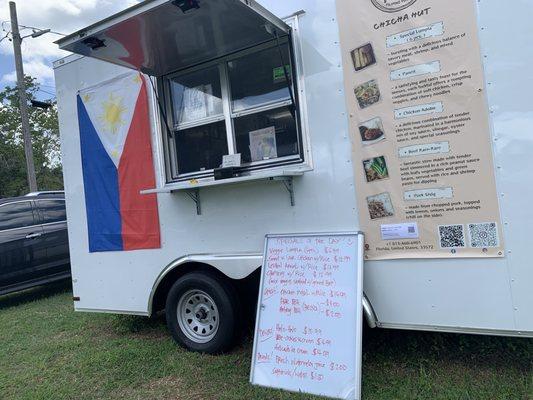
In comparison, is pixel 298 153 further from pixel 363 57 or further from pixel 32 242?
pixel 32 242

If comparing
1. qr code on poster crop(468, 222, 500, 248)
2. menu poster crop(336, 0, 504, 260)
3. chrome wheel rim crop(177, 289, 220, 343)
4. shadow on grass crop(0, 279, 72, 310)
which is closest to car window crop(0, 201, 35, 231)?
shadow on grass crop(0, 279, 72, 310)

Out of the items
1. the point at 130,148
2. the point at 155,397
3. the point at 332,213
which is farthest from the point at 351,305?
the point at 130,148

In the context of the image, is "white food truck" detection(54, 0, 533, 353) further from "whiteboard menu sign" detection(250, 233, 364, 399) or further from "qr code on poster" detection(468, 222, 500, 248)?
"whiteboard menu sign" detection(250, 233, 364, 399)

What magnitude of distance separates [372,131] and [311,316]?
4.53ft

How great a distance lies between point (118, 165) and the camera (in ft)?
15.2

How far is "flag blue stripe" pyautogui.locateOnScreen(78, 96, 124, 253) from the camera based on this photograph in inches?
185

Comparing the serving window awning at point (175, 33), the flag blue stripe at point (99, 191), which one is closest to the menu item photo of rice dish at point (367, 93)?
the serving window awning at point (175, 33)

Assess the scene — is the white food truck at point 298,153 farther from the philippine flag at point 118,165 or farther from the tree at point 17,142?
the tree at point 17,142

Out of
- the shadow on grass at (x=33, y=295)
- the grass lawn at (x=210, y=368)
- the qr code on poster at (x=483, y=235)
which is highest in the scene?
the qr code on poster at (x=483, y=235)

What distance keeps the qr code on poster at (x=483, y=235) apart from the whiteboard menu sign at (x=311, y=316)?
2.37ft

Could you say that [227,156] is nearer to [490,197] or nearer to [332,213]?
[332,213]

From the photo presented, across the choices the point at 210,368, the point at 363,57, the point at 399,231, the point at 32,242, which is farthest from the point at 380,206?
the point at 32,242

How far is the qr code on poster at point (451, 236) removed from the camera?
298cm

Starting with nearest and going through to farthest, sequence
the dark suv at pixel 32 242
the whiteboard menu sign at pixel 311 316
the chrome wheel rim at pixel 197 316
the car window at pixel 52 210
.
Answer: the whiteboard menu sign at pixel 311 316, the chrome wheel rim at pixel 197 316, the dark suv at pixel 32 242, the car window at pixel 52 210
